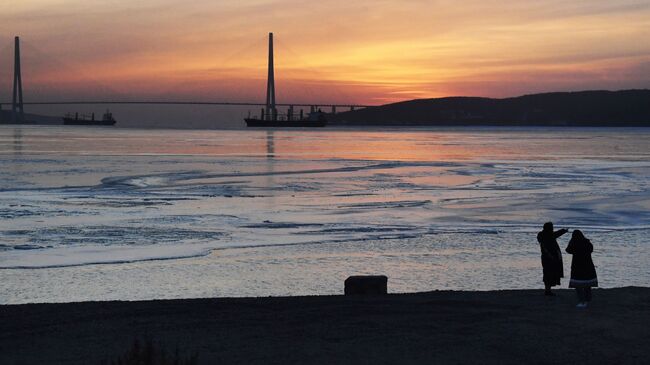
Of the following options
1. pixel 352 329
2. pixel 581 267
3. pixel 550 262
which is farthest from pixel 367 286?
pixel 581 267

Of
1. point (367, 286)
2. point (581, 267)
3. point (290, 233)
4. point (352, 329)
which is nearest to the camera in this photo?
point (352, 329)

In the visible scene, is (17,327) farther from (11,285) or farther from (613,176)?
(613,176)

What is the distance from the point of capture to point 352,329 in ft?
26.0

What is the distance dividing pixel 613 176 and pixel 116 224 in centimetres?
2177

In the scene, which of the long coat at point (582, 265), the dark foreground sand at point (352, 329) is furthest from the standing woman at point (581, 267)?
the dark foreground sand at point (352, 329)

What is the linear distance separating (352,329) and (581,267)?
2537 mm

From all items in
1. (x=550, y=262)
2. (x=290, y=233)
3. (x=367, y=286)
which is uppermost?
(x=550, y=262)

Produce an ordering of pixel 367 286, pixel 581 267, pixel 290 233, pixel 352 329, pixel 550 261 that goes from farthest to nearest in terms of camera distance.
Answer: pixel 290 233, pixel 367 286, pixel 550 261, pixel 581 267, pixel 352 329

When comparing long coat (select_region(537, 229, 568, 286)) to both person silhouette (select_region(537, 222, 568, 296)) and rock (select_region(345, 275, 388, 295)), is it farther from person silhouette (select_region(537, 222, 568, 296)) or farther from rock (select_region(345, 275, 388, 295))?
rock (select_region(345, 275, 388, 295))

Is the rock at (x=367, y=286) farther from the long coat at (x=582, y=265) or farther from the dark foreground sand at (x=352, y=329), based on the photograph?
the long coat at (x=582, y=265)

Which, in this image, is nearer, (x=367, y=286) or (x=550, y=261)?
(x=550, y=261)

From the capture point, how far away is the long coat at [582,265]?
29.1 ft

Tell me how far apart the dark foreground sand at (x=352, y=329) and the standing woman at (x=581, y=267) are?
0.75 ft

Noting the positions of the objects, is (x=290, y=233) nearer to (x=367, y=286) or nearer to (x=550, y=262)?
(x=367, y=286)
